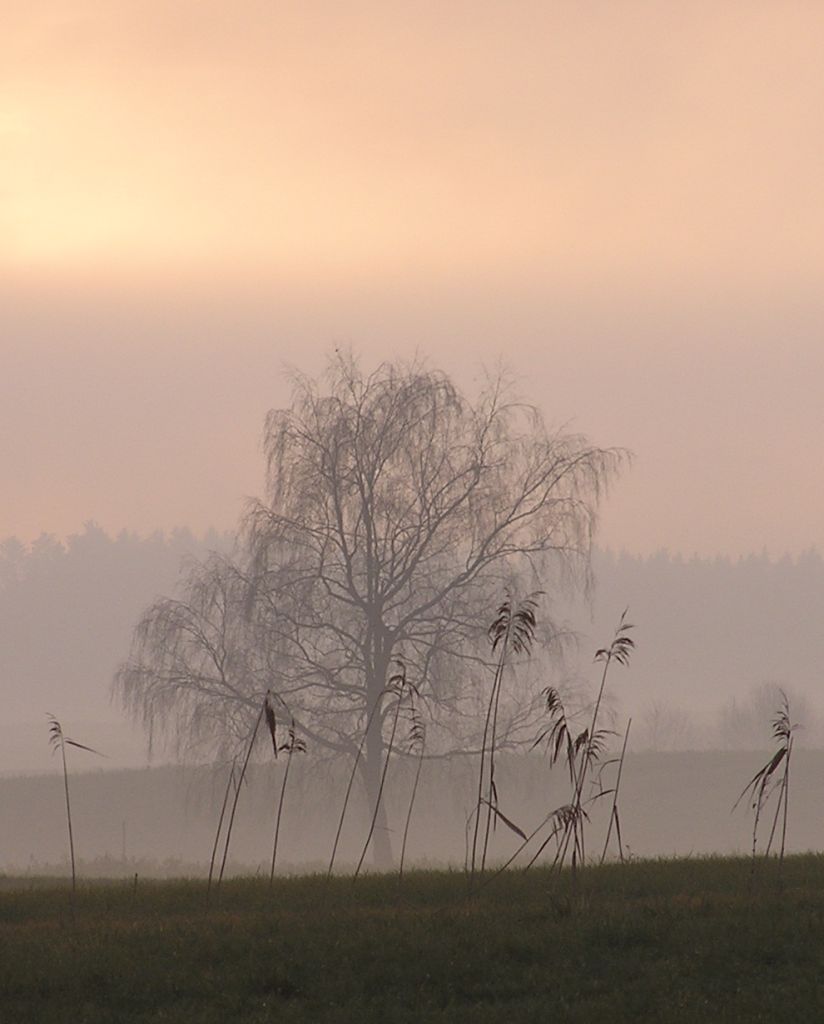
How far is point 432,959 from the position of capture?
930 centimetres

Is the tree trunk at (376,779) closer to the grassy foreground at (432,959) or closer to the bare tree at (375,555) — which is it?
the bare tree at (375,555)

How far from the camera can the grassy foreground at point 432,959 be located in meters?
8.55

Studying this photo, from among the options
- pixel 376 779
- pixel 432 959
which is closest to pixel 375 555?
pixel 376 779

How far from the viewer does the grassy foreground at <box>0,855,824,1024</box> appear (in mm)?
8547

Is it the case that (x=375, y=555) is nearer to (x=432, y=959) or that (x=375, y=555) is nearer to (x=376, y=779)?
(x=376, y=779)

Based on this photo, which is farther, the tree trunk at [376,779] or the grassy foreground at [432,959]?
the tree trunk at [376,779]

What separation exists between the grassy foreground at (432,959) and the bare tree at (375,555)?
15.7 m

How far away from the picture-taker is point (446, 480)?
2766 cm

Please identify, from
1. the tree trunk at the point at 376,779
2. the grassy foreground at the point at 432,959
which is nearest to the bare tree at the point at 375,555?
the tree trunk at the point at 376,779

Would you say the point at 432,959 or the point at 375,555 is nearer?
the point at 432,959

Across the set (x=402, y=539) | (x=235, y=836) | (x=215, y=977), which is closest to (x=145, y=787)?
(x=235, y=836)

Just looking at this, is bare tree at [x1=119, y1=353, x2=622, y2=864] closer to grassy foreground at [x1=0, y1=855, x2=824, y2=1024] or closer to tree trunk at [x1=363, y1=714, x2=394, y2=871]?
tree trunk at [x1=363, y1=714, x2=394, y2=871]

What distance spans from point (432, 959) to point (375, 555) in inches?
715

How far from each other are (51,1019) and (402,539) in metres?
19.5
